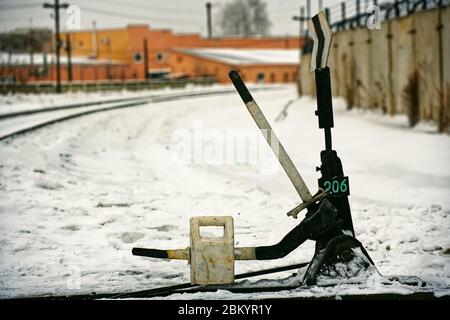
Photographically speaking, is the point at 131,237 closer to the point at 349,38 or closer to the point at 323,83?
the point at 323,83

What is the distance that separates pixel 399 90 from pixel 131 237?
41.3 feet

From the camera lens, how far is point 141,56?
6444 cm

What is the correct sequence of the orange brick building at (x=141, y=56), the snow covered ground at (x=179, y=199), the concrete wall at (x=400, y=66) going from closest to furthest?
the snow covered ground at (x=179, y=199)
the concrete wall at (x=400, y=66)
the orange brick building at (x=141, y=56)

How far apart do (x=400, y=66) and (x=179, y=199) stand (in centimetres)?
1077

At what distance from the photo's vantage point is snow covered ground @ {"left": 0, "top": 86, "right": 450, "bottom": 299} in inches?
173

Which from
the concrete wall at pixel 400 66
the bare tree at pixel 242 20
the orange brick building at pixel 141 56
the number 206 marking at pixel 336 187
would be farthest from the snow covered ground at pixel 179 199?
the bare tree at pixel 242 20

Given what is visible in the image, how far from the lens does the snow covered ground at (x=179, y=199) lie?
439 centimetres

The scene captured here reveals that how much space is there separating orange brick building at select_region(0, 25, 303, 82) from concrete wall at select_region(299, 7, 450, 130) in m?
38.0

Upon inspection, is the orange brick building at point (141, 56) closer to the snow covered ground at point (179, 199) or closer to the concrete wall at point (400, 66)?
the concrete wall at point (400, 66)

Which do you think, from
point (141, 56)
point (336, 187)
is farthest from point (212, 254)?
point (141, 56)

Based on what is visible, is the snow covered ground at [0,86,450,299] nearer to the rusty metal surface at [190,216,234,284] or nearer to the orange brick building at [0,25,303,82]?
the rusty metal surface at [190,216,234,284]

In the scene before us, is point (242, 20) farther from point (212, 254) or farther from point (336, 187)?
point (212, 254)

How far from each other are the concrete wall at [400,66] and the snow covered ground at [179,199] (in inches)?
30.0

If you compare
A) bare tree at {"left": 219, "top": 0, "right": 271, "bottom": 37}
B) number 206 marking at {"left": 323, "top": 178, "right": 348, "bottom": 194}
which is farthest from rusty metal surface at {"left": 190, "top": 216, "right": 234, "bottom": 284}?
bare tree at {"left": 219, "top": 0, "right": 271, "bottom": 37}
